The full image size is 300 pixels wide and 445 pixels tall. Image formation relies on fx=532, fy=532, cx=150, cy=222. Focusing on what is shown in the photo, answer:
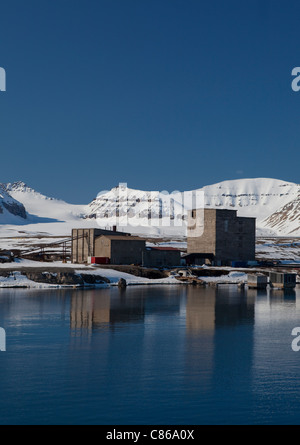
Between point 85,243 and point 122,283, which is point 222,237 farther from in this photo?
point 122,283

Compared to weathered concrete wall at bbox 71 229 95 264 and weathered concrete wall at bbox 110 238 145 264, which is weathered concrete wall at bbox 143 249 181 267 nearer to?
weathered concrete wall at bbox 110 238 145 264

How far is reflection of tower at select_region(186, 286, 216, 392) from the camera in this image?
2558 centimetres

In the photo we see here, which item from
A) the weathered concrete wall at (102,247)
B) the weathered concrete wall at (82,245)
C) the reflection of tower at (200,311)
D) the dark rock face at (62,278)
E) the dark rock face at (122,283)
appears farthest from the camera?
the weathered concrete wall at (82,245)

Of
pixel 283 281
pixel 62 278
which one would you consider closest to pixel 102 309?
pixel 62 278

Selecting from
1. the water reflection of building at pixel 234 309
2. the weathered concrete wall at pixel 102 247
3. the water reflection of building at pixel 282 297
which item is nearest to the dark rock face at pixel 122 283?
the water reflection of building at pixel 234 309

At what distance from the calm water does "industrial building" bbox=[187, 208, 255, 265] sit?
6467cm

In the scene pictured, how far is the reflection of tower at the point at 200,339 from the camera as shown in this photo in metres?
25.6

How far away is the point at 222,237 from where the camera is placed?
11556 centimetres

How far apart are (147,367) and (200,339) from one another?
8869 mm

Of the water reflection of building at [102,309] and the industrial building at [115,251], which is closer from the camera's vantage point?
the water reflection of building at [102,309]

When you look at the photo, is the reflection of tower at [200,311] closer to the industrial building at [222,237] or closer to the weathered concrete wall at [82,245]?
the weathered concrete wall at [82,245]

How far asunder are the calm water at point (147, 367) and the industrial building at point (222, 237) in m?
Answer: 64.7

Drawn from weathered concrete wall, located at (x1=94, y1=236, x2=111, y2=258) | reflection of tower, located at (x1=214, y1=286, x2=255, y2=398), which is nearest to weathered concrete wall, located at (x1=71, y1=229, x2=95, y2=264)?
weathered concrete wall, located at (x1=94, y1=236, x2=111, y2=258)
